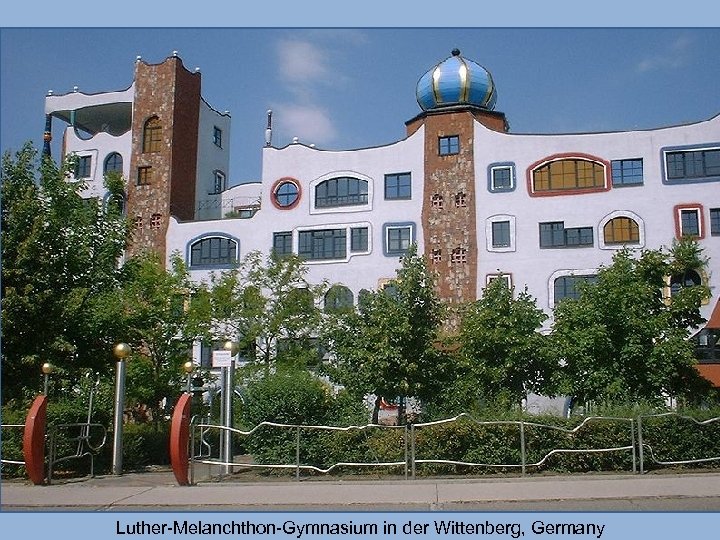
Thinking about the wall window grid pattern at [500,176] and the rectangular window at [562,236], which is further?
the wall window grid pattern at [500,176]

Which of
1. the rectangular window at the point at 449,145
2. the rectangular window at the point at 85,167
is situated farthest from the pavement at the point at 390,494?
the rectangular window at the point at 85,167

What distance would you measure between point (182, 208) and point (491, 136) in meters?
14.6

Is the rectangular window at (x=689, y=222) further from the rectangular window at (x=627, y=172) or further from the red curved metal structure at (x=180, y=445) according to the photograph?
the red curved metal structure at (x=180, y=445)

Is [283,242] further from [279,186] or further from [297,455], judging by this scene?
[297,455]

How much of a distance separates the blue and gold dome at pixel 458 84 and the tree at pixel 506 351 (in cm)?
1310

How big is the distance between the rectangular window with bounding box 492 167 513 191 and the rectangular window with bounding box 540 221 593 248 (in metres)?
2.23

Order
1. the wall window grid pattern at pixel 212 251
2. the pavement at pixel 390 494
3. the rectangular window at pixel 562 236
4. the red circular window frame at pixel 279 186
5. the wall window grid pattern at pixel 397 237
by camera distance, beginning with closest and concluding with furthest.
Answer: the pavement at pixel 390 494
the rectangular window at pixel 562 236
the wall window grid pattern at pixel 397 237
the red circular window frame at pixel 279 186
the wall window grid pattern at pixel 212 251

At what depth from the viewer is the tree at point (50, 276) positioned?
17891 millimetres

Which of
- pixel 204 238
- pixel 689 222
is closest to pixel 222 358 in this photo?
pixel 204 238

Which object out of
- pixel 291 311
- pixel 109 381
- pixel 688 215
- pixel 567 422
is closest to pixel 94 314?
pixel 109 381

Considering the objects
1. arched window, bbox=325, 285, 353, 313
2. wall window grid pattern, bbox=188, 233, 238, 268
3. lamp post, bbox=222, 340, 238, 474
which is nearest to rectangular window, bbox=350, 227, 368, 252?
arched window, bbox=325, 285, 353, 313

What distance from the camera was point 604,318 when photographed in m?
20.5

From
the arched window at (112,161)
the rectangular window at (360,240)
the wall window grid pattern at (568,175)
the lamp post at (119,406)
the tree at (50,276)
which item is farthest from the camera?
the arched window at (112,161)

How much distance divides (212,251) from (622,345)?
65.0ft
